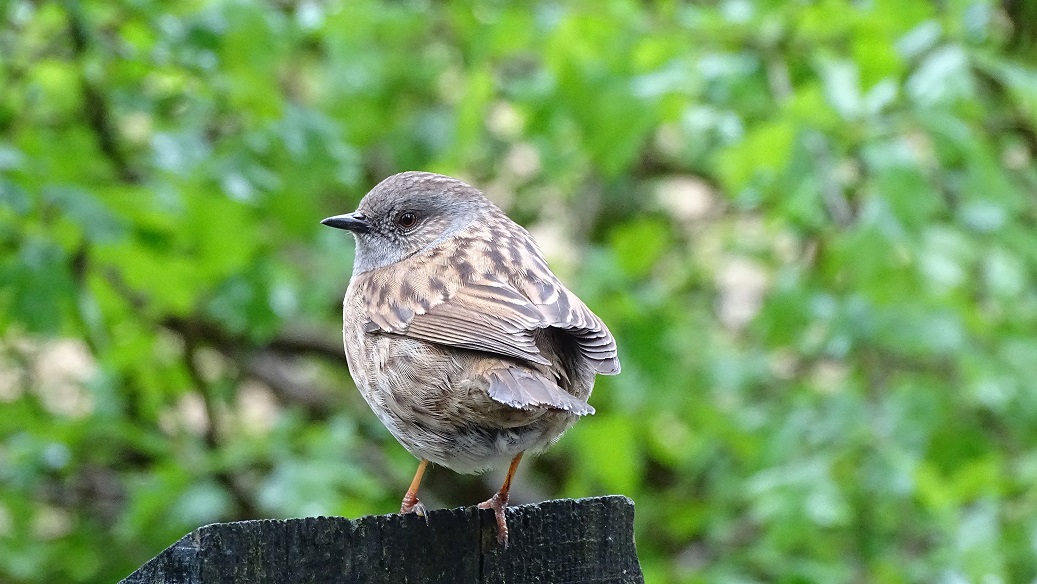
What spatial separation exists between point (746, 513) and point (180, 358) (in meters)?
3.56

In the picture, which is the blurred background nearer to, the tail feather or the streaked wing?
the streaked wing

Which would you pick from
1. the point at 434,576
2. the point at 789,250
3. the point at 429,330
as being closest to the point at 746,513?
the point at 789,250

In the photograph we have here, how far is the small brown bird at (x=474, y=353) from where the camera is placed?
9.99 feet

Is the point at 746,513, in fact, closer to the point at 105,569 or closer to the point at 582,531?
the point at 105,569

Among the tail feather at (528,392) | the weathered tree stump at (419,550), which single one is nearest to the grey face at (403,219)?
the tail feather at (528,392)

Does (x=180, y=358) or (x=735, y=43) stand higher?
(x=735, y=43)

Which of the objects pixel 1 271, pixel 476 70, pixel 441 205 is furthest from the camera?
pixel 476 70

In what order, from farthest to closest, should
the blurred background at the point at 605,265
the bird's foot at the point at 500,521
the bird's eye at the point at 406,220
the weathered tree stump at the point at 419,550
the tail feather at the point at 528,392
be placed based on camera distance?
the blurred background at the point at 605,265 → the bird's eye at the point at 406,220 → the tail feather at the point at 528,392 → the bird's foot at the point at 500,521 → the weathered tree stump at the point at 419,550

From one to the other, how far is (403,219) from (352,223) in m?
0.18

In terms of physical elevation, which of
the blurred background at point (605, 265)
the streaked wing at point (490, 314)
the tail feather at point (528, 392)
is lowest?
the tail feather at point (528, 392)

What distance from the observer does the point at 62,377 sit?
7.40 metres

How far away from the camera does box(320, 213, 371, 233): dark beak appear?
156 inches

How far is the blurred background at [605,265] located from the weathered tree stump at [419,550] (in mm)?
2288

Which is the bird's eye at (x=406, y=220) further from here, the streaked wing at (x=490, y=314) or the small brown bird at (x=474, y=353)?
the streaked wing at (x=490, y=314)
